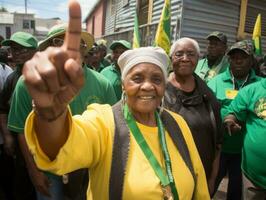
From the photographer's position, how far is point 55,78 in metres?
1.13

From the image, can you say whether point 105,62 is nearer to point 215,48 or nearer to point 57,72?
Answer: point 215,48

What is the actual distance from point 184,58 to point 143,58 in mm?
1233

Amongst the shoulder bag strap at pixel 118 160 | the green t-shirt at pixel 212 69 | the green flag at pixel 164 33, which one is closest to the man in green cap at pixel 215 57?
the green t-shirt at pixel 212 69

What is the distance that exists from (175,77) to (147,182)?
1611mm

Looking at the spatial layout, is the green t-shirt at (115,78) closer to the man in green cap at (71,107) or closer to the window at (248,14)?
the man in green cap at (71,107)

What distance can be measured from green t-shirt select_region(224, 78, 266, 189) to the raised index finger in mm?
2319

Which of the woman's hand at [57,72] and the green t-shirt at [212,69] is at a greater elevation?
the woman's hand at [57,72]

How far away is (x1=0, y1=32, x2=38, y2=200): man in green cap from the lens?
3401 mm

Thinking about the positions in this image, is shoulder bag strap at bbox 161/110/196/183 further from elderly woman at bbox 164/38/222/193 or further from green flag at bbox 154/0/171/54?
green flag at bbox 154/0/171/54

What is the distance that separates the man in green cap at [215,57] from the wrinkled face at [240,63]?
4.09 ft

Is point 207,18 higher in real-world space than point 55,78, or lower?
higher

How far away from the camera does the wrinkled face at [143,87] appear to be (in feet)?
6.68

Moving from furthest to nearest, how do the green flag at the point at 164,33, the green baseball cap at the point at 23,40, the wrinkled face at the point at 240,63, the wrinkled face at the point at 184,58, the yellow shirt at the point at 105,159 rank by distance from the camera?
the green flag at the point at 164,33 < the wrinkled face at the point at 240,63 < the green baseball cap at the point at 23,40 < the wrinkled face at the point at 184,58 < the yellow shirt at the point at 105,159

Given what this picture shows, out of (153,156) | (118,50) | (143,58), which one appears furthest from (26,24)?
(153,156)
